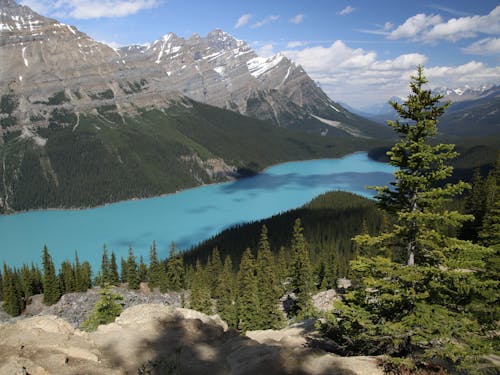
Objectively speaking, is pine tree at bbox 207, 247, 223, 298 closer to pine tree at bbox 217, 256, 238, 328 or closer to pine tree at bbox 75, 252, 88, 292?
pine tree at bbox 217, 256, 238, 328

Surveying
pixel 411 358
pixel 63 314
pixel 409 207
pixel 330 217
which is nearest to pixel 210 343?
pixel 411 358

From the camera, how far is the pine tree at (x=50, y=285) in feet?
275

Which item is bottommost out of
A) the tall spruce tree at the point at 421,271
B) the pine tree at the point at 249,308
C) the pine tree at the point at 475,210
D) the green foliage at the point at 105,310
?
the pine tree at the point at 249,308

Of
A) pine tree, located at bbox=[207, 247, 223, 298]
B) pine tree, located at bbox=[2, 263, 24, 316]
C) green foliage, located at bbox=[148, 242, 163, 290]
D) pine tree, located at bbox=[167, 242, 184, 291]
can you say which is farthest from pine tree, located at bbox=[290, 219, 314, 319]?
pine tree, located at bbox=[2, 263, 24, 316]

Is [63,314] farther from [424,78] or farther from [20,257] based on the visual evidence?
[424,78]

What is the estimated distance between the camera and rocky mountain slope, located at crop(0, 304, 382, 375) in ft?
64.1

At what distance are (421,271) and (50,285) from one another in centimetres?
8802

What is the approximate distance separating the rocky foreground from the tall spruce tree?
2906mm

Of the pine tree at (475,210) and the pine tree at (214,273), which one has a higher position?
the pine tree at (475,210)

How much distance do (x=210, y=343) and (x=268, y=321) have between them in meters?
29.3

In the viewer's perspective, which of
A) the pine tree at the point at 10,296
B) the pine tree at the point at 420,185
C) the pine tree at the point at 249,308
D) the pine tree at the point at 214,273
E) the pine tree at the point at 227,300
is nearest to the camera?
the pine tree at the point at 420,185

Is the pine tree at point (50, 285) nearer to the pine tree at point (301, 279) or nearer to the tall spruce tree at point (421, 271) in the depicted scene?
the pine tree at point (301, 279)

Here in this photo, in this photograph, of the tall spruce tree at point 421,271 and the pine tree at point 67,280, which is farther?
the pine tree at point 67,280

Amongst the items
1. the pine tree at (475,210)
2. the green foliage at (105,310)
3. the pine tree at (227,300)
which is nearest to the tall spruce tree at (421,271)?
the green foliage at (105,310)
